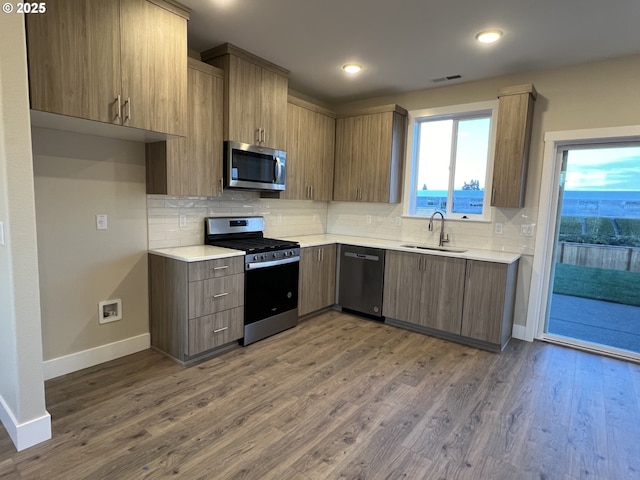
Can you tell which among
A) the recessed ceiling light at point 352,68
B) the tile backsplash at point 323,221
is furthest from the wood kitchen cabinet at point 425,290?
the recessed ceiling light at point 352,68

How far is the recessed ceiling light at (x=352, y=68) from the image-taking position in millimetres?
3509

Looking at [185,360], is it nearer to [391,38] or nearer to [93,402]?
[93,402]

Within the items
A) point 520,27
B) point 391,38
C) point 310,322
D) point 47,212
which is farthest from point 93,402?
point 520,27

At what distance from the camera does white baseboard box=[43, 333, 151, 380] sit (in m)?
2.62

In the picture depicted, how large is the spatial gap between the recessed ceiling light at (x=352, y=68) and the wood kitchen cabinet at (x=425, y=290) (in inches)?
76.7

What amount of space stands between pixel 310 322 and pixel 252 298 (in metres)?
0.98

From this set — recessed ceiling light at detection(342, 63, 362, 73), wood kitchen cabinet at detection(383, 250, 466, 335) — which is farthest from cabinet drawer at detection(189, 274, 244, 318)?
recessed ceiling light at detection(342, 63, 362, 73)

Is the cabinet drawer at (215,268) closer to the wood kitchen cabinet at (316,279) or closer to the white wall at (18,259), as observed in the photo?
the wood kitchen cabinet at (316,279)

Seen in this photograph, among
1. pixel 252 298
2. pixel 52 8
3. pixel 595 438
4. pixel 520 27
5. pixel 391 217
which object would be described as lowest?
pixel 595 438

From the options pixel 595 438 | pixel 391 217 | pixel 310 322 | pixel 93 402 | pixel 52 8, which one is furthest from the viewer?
pixel 391 217

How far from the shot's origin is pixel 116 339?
9.76 feet

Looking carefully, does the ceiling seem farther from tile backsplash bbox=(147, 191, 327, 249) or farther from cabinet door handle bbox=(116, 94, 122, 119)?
tile backsplash bbox=(147, 191, 327, 249)

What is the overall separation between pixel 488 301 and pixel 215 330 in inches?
98.9

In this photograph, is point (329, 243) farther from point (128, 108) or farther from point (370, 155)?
point (128, 108)
